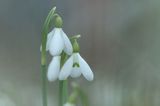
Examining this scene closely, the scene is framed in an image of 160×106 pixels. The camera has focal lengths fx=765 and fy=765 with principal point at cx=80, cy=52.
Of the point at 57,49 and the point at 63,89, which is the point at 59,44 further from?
the point at 63,89

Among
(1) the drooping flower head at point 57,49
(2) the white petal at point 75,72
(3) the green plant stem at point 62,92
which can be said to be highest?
(1) the drooping flower head at point 57,49

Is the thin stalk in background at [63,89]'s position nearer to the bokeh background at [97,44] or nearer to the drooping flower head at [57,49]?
the drooping flower head at [57,49]

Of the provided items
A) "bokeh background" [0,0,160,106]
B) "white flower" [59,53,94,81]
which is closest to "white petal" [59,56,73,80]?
"white flower" [59,53,94,81]

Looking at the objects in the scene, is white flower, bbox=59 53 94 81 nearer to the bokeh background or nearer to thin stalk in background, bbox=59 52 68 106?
thin stalk in background, bbox=59 52 68 106

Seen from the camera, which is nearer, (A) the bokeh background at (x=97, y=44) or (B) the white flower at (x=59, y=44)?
(B) the white flower at (x=59, y=44)

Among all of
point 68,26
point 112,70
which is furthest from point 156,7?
point 112,70

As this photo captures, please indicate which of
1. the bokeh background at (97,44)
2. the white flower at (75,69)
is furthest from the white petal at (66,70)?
the bokeh background at (97,44)
